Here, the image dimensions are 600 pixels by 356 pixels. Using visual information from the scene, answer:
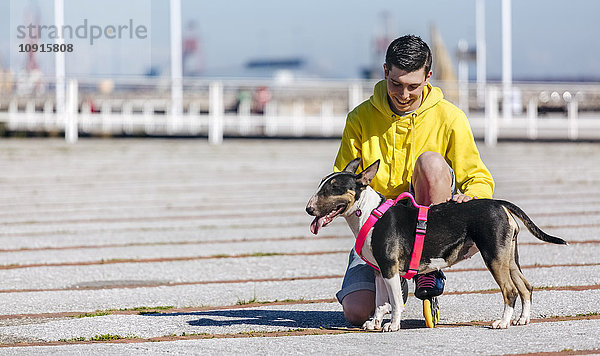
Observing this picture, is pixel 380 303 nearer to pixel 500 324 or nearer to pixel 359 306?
pixel 359 306

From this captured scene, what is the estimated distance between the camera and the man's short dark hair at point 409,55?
13.4ft

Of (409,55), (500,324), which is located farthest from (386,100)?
(500,324)

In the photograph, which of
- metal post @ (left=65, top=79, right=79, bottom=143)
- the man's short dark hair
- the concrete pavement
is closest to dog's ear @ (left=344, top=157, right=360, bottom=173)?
the man's short dark hair

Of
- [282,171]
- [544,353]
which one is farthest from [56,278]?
[282,171]

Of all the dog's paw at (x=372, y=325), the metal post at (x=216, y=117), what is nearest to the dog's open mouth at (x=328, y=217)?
the dog's paw at (x=372, y=325)

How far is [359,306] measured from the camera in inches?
167

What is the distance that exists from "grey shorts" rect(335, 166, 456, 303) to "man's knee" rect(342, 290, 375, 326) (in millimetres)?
47

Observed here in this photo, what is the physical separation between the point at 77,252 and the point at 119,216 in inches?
81.8

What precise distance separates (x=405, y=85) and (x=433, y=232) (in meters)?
0.76

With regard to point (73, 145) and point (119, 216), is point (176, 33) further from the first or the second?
point (119, 216)

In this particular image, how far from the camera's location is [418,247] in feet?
12.8

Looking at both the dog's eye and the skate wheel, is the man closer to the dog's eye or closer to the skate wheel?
the skate wheel

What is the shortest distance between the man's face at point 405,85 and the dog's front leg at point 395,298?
0.93 meters

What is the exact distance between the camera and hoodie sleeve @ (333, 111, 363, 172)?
14.9 ft
